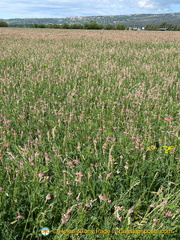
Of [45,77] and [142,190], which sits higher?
[45,77]

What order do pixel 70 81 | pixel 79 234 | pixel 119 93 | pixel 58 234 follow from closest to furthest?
pixel 58 234 → pixel 79 234 → pixel 119 93 → pixel 70 81

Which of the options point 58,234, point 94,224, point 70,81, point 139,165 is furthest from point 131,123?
point 70,81

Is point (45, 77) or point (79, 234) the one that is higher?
point (45, 77)

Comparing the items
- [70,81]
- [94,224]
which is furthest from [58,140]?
[70,81]

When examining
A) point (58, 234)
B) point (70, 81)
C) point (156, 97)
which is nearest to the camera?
point (58, 234)

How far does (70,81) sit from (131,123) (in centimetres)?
341

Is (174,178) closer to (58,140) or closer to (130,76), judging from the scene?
(58,140)

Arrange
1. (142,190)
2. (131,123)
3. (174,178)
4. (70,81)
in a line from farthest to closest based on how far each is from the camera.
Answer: (70,81)
(131,123)
(174,178)
(142,190)

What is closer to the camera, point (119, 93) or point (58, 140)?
point (58, 140)

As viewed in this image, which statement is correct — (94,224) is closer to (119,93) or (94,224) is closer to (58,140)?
(58,140)

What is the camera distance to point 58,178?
2.81 metres

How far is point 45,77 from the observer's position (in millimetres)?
7285

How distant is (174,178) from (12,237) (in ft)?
6.69

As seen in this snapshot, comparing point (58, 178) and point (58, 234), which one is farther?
point (58, 178)
